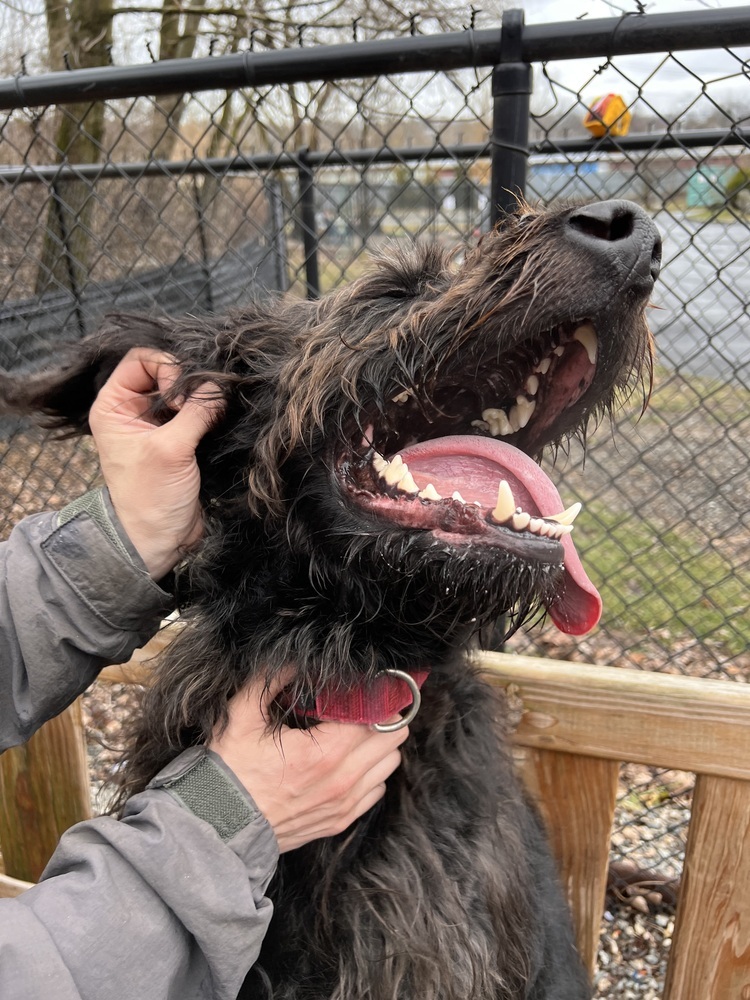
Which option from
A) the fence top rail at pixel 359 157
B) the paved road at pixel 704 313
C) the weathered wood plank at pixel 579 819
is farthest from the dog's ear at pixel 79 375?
the fence top rail at pixel 359 157

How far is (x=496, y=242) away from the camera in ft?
4.25

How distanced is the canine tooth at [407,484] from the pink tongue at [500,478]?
2cm

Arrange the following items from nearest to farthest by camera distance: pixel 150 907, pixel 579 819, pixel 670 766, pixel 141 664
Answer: pixel 150 907 < pixel 670 766 < pixel 579 819 < pixel 141 664

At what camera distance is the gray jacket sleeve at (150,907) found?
1026 mm

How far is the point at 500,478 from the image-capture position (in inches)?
52.5

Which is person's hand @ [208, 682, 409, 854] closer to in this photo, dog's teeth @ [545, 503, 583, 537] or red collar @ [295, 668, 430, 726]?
red collar @ [295, 668, 430, 726]

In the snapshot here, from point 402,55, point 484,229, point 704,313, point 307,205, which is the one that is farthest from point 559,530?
point 704,313

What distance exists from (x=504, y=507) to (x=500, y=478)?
0.12m

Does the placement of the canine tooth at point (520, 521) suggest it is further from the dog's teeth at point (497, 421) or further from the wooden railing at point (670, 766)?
the wooden railing at point (670, 766)

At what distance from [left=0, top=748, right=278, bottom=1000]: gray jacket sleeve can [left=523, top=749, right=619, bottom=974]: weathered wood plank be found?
83cm

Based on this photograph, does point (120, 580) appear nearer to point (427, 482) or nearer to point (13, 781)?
point (427, 482)

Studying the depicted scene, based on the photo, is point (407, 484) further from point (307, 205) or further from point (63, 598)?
point (307, 205)

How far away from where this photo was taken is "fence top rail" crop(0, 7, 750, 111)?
1522 millimetres

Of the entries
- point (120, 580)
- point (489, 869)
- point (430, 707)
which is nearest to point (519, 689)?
point (430, 707)
